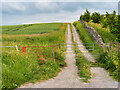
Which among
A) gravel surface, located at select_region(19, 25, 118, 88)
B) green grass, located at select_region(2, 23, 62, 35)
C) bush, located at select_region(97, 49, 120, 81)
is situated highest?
green grass, located at select_region(2, 23, 62, 35)

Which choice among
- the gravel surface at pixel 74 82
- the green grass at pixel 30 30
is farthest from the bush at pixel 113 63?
the green grass at pixel 30 30

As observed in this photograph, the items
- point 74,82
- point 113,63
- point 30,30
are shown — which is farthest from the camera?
point 30,30

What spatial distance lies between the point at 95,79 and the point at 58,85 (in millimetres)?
2207

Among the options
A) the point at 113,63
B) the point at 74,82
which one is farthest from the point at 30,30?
the point at 74,82

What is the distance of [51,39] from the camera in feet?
70.3

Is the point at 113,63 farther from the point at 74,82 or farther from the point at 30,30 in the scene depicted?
the point at 30,30

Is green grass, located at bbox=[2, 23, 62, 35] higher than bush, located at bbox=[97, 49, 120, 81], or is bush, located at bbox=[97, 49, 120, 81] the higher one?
green grass, located at bbox=[2, 23, 62, 35]

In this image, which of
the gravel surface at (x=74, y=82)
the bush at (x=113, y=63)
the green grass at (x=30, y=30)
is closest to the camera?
the gravel surface at (x=74, y=82)

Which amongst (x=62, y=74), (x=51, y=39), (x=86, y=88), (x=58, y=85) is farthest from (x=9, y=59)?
(x=51, y=39)

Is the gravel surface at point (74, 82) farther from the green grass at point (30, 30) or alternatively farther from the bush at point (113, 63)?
the green grass at point (30, 30)

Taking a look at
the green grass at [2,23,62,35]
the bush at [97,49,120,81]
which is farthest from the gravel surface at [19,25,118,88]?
the green grass at [2,23,62,35]

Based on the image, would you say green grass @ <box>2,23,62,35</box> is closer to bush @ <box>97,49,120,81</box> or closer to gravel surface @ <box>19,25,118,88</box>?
bush @ <box>97,49,120,81</box>

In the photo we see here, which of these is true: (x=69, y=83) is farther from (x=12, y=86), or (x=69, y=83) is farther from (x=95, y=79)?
(x=12, y=86)

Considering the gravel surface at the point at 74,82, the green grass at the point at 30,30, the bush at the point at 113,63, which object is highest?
the green grass at the point at 30,30
